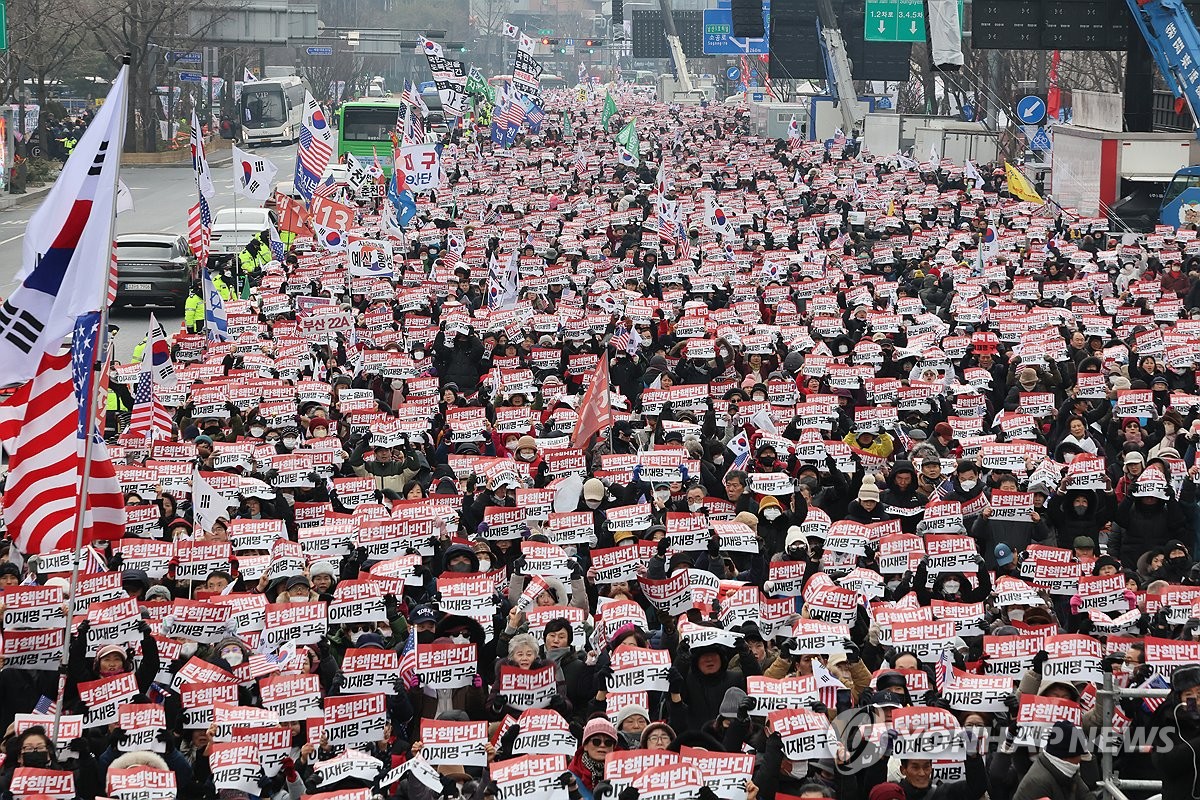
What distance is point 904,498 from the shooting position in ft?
44.3

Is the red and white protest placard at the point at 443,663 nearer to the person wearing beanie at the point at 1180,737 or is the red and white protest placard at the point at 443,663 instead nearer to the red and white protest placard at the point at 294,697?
the red and white protest placard at the point at 294,697

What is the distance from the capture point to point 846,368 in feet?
57.5

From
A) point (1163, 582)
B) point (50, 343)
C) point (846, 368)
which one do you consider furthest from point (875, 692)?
point (846, 368)

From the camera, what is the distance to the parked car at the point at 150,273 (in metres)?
30.5

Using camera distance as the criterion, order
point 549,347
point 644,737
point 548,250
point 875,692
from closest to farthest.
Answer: point 644,737 < point 875,692 < point 549,347 < point 548,250

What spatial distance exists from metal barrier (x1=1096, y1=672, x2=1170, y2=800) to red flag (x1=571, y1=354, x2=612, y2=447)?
7124mm

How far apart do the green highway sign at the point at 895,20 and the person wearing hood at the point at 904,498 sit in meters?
38.9

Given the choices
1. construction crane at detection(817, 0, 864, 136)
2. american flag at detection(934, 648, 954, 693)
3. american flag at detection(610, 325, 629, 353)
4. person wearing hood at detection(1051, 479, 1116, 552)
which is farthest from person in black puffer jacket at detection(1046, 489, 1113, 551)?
construction crane at detection(817, 0, 864, 136)

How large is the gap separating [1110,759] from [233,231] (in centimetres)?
3063

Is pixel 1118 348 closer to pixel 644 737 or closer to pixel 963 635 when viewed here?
pixel 963 635

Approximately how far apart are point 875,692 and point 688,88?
99762 mm

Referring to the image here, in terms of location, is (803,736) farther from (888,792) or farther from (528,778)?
(528,778)

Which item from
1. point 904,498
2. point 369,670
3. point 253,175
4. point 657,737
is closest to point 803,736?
point 657,737

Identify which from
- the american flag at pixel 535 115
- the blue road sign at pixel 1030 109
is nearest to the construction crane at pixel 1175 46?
the blue road sign at pixel 1030 109
